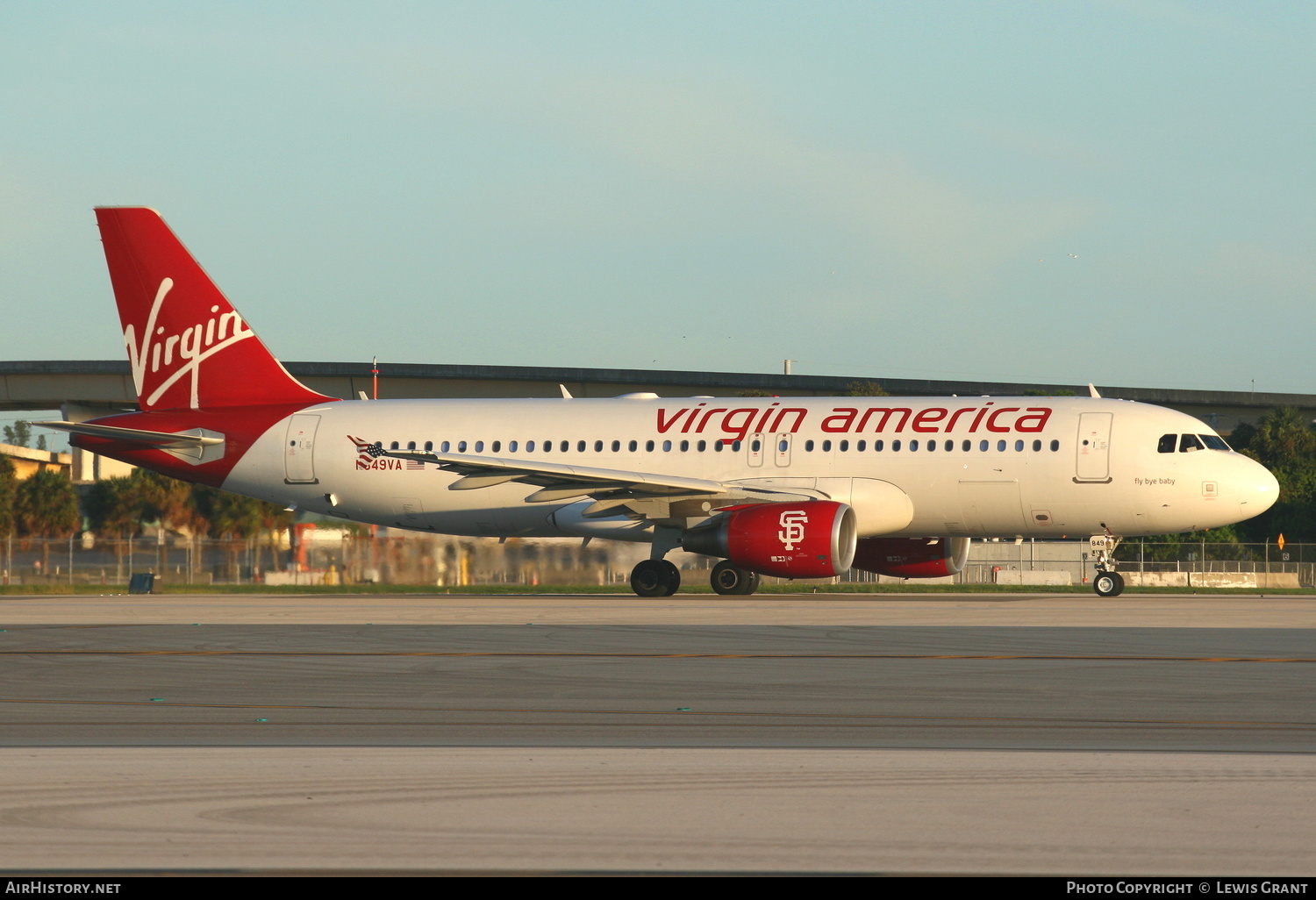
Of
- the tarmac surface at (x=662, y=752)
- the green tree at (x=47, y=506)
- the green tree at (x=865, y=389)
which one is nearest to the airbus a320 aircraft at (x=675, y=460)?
the green tree at (x=47, y=506)

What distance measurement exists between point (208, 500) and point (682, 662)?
25.0 m

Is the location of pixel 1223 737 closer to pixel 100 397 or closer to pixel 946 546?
pixel 946 546

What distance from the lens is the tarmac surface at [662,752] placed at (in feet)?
17.1

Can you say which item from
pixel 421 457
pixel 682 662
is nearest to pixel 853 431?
pixel 421 457

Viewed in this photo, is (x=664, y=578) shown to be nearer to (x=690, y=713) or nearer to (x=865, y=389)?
(x=690, y=713)

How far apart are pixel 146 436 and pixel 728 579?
12153 mm

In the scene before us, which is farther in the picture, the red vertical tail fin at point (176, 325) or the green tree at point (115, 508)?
the green tree at point (115, 508)

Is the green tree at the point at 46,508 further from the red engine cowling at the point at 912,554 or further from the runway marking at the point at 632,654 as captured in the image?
the runway marking at the point at 632,654

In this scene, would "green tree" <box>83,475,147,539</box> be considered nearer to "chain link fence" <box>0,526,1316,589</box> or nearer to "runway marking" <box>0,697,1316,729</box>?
"chain link fence" <box>0,526,1316,589</box>

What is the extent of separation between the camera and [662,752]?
24.7 ft

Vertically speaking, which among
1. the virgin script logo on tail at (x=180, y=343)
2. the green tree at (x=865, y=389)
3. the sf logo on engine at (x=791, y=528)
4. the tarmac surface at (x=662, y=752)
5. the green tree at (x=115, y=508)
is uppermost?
the green tree at (x=865, y=389)

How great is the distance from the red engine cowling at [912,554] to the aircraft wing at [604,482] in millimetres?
2790

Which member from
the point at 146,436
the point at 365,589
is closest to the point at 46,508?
the point at 146,436

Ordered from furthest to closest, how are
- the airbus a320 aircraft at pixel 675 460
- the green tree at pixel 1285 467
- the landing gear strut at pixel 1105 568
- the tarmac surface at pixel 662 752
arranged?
1. the green tree at pixel 1285 467
2. the landing gear strut at pixel 1105 568
3. the airbus a320 aircraft at pixel 675 460
4. the tarmac surface at pixel 662 752
